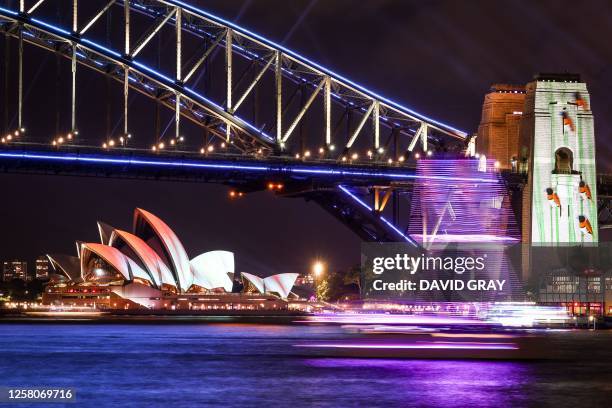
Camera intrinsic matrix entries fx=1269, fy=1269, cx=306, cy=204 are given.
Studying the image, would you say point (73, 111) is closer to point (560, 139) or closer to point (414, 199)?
point (414, 199)

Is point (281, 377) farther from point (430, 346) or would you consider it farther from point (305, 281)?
point (305, 281)

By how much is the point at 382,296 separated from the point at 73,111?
95.6 feet

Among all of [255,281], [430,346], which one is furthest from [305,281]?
[430,346]

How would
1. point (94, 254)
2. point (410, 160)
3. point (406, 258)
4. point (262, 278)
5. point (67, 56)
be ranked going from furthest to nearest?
point (262, 278) → point (94, 254) → point (410, 160) → point (406, 258) → point (67, 56)

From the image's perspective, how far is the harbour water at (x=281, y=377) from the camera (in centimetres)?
2503

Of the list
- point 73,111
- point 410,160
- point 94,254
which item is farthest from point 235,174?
point 94,254

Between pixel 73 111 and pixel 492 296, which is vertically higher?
pixel 73 111

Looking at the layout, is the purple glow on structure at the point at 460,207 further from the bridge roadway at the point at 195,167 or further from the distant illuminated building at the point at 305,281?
the distant illuminated building at the point at 305,281

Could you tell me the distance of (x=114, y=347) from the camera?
4194cm

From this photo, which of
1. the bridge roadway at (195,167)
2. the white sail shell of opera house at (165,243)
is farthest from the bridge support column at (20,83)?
the white sail shell of opera house at (165,243)

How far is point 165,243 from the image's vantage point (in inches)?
4181

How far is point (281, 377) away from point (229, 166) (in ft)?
159

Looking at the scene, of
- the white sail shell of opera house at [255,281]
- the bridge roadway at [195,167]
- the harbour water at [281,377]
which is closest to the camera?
the harbour water at [281,377]

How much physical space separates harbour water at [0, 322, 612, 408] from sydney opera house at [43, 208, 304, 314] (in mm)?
61295
